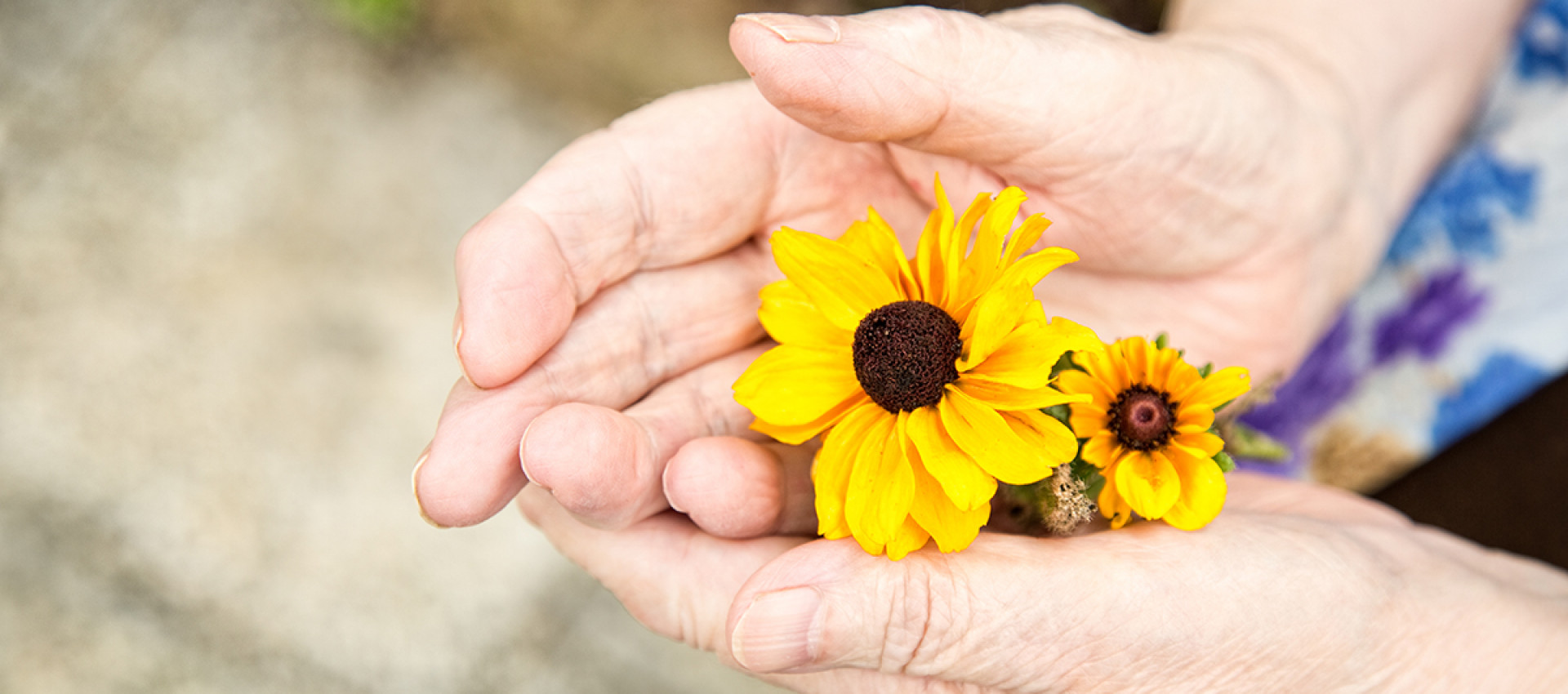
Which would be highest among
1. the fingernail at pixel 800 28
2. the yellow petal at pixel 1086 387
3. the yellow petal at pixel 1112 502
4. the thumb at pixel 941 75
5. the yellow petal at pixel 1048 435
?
the fingernail at pixel 800 28

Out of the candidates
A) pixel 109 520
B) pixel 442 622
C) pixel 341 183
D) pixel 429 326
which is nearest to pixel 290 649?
pixel 442 622

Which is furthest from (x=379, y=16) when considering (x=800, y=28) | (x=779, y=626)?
(x=779, y=626)

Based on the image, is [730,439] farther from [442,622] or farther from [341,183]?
[341,183]

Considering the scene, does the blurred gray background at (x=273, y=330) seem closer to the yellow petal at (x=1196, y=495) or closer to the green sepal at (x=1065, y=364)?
the green sepal at (x=1065, y=364)

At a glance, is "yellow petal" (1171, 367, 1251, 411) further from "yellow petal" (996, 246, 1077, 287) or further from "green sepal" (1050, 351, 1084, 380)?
"yellow petal" (996, 246, 1077, 287)

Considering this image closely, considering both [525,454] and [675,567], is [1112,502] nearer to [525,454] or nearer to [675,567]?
[675,567]

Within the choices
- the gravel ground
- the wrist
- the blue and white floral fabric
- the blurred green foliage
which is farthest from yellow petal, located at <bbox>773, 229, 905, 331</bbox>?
the blurred green foliage

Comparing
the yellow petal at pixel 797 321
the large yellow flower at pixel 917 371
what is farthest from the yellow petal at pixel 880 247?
the yellow petal at pixel 797 321
